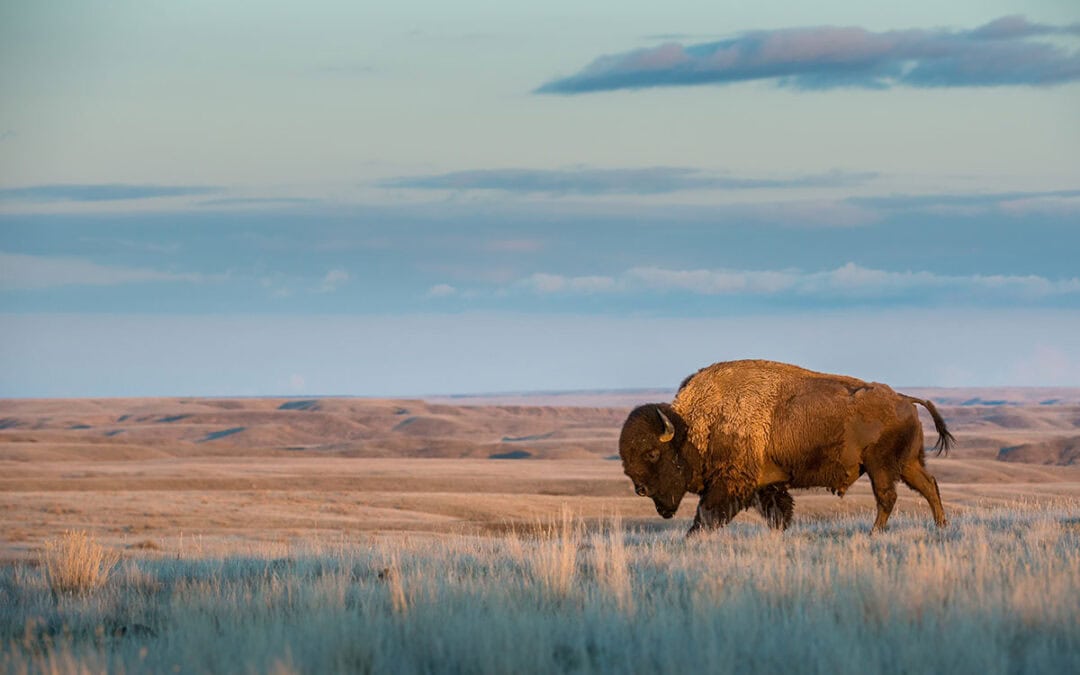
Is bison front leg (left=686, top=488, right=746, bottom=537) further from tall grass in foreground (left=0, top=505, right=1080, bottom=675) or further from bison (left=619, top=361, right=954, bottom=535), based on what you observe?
tall grass in foreground (left=0, top=505, right=1080, bottom=675)

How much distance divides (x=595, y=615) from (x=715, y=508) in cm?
629

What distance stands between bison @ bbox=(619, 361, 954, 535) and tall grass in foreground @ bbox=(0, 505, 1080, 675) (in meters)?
1.94

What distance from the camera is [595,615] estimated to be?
8.54 meters

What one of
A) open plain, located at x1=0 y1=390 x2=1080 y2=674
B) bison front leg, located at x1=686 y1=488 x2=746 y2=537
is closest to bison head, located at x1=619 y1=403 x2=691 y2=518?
bison front leg, located at x1=686 y1=488 x2=746 y2=537

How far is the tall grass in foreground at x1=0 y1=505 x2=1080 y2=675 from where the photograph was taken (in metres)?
7.20

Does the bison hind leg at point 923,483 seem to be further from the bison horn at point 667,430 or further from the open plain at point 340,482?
the bison horn at point 667,430

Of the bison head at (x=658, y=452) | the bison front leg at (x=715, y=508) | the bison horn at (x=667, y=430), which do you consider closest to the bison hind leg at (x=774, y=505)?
the bison front leg at (x=715, y=508)

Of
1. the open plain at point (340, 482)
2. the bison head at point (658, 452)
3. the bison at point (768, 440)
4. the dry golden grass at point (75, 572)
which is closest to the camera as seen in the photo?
the dry golden grass at point (75, 572)

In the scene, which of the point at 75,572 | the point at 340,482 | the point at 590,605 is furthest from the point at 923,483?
the point at 340,482

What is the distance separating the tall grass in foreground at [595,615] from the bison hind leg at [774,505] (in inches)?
106

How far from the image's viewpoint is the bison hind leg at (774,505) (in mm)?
15172

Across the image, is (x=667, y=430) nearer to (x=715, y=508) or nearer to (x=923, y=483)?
(x=715, y=508)

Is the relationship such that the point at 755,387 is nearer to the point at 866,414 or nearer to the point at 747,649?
the point at 866,414

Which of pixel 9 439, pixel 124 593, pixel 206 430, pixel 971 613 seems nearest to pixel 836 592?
pixel 971 613
